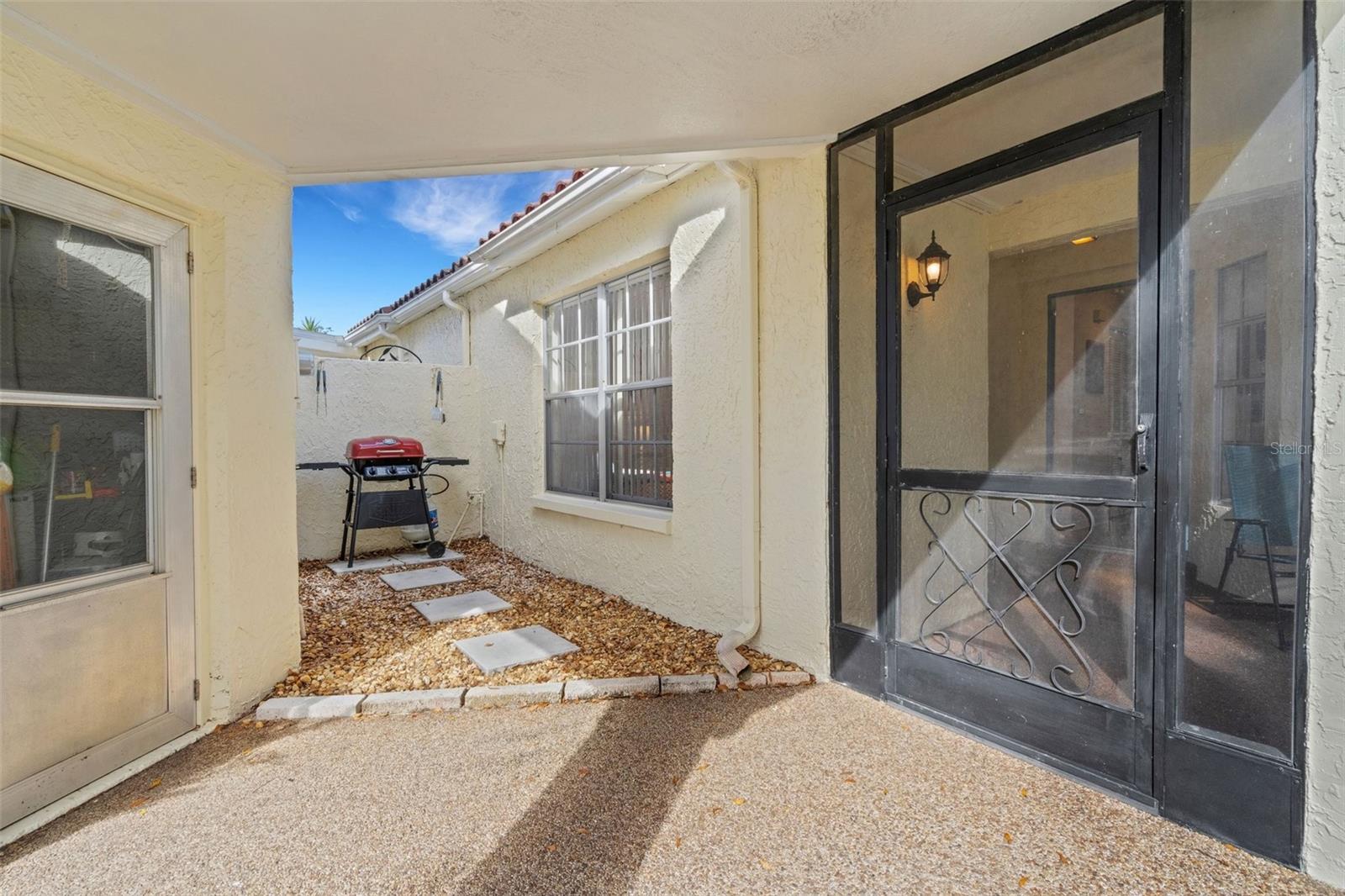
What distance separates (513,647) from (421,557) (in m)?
3.39

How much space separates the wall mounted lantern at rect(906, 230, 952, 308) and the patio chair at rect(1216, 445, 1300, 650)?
145cm

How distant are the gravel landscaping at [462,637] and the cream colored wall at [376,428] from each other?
1052mm

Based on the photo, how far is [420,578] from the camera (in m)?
5.66

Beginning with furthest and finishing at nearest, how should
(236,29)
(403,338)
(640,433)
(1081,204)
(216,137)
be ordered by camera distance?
(403,338) < (640,433) < (216,137) < (1081,204) < (236,29)

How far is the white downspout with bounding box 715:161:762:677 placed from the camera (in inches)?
145

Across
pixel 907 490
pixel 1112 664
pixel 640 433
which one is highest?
pixel 640 433

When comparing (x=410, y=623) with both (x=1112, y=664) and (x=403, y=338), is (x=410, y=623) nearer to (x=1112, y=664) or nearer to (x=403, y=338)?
(x=1112, y=664)

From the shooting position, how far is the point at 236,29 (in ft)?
7.11

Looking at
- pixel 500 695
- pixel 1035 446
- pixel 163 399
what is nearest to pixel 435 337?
pixel 163 399

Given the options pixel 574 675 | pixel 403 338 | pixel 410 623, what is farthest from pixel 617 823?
pixel 403 338

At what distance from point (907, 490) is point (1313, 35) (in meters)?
2.17

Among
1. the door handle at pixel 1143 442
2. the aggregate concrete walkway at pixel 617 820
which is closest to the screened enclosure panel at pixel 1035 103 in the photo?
the door handle at pixel 1143 442

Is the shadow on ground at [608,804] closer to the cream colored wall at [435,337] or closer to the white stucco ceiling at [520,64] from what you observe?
the white stucco ceiling at [520,64]

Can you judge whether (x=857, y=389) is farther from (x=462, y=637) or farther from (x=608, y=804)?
(x=462, y=637)
